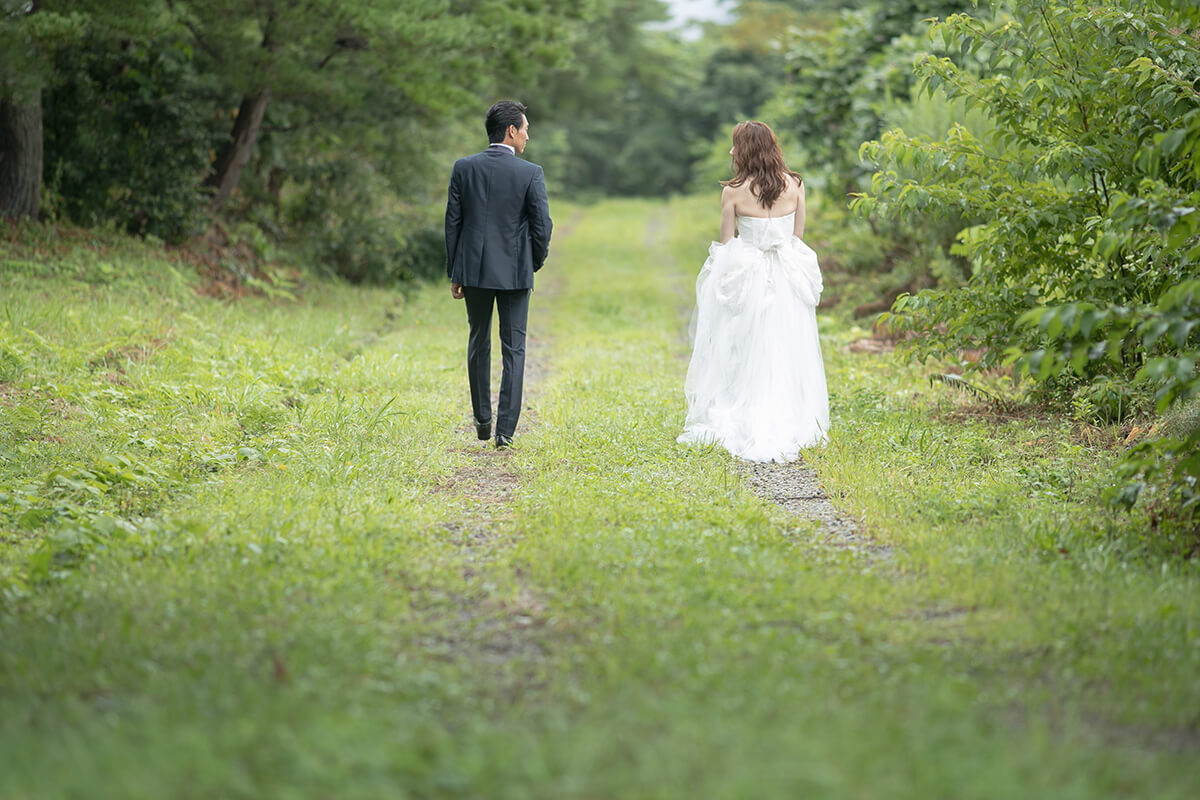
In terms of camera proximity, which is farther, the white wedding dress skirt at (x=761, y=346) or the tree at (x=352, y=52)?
the tree at (x=352, y=52)

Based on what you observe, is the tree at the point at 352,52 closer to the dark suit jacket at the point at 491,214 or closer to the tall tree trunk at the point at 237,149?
the tall tree trunk at the point at 237,149

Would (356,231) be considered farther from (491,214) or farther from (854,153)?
(491,214)

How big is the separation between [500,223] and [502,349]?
0.85 m

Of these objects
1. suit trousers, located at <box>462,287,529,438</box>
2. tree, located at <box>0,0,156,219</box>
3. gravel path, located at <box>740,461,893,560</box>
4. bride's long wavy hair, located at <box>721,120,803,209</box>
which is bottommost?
gravel path, located at <box>740,461,893,560</box>

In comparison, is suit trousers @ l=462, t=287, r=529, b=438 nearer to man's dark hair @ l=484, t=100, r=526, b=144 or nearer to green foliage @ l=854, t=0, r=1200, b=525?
man's dark hair @ l=484, t=100, r=526, b=144

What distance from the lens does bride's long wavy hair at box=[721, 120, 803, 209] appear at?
23.2ft

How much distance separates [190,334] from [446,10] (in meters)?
5.46

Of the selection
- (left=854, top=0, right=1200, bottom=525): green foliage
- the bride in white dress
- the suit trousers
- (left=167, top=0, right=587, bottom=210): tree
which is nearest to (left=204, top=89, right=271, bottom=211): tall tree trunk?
(left=167, top=0, right=587, bottom=210): tree

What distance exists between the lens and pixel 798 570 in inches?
180

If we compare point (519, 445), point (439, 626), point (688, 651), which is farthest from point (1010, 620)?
point (519, 445)

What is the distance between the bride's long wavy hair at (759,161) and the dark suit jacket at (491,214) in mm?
1349

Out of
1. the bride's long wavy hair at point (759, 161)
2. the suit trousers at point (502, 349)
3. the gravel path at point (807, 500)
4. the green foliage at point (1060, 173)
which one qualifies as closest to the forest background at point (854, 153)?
the green foliage at point (1060, 173)

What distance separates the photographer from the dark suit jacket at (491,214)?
6.89 meters

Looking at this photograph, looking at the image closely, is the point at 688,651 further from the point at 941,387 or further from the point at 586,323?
the point at 586,323
